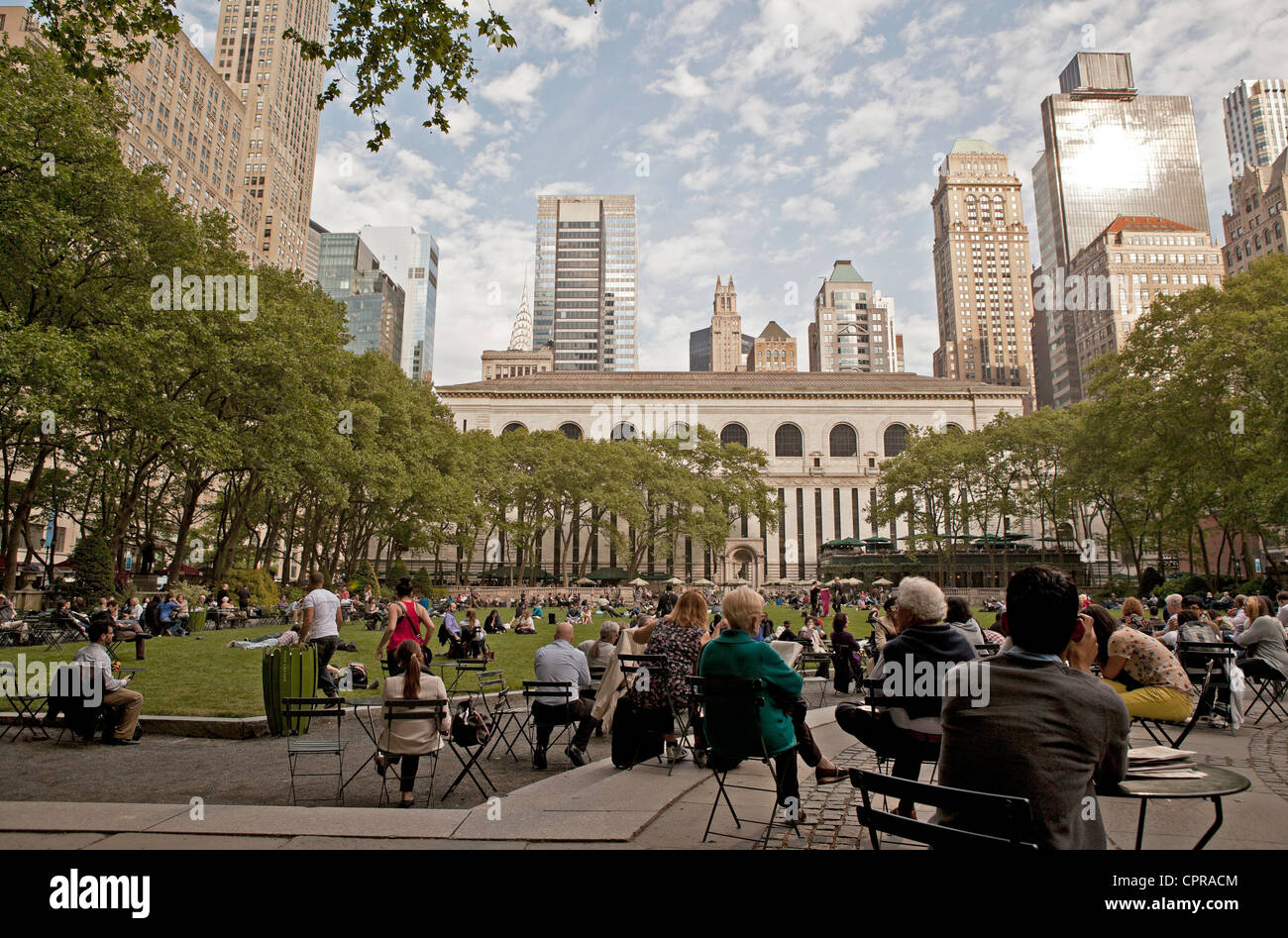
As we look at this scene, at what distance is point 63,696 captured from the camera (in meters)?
8.23

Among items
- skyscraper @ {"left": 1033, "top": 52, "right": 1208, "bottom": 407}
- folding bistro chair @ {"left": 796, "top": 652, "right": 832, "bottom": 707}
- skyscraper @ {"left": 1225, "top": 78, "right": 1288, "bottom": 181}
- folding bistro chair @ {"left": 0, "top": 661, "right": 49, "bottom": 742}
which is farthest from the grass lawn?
skyscraper @ {"left": 1225, "top": 78, "right": 1288, "bottom": 181}

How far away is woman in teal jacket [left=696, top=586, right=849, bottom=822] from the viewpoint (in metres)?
4.75

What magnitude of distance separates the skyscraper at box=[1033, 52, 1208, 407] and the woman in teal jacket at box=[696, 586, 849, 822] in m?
148

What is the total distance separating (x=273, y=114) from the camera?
99.8 m

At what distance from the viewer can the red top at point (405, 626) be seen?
937 centimetres

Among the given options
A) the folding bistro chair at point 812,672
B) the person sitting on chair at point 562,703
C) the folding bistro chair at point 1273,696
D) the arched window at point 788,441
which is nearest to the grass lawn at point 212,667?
the person sitting on chair at point 562,703

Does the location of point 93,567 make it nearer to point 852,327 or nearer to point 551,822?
point 551,822

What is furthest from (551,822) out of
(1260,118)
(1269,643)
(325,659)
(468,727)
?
(1260,118)

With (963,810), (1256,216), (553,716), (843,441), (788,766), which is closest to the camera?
(963,810)

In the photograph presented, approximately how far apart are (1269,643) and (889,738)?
7940 mm

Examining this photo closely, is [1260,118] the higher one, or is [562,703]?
[1260,118]

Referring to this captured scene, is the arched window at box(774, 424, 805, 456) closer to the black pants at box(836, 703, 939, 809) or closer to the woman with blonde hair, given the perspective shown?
the woman with blonde hair
